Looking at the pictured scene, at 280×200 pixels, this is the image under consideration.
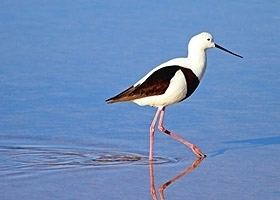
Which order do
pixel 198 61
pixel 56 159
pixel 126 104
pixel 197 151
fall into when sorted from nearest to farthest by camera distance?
pixel 56 159
pixel 197 151
pixel 198 61
pixel 126 104

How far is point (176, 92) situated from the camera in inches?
320

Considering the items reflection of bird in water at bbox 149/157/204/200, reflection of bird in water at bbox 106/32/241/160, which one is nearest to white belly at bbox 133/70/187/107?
reflection of bird in water at bbox 106/32/241/160

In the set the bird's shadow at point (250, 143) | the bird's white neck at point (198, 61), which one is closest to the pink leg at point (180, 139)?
the bird's shadow at point (250, 143)

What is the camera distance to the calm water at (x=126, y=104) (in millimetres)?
7141

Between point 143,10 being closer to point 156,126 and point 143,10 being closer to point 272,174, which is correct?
point 156,126

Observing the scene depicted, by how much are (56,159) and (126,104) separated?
74.4 inches

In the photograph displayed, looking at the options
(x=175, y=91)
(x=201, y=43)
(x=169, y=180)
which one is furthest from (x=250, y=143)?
(x=169, y=180)

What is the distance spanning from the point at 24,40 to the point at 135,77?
202 centimetres

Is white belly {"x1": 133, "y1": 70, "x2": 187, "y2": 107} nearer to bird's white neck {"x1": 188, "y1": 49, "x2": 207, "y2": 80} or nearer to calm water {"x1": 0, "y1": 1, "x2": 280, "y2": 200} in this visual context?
bird's white neck {"x1": 188, "y1": 49, "x2": 207, "y2": 80}

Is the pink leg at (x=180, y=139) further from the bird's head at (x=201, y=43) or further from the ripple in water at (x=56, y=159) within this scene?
the bird's head at (x=201, y=43)

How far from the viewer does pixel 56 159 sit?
7.67 m

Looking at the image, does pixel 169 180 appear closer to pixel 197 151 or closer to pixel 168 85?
pixel 197 151

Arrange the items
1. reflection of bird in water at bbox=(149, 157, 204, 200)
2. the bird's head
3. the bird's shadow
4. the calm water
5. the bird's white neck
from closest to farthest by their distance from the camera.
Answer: reflection of bird in water at bbox=(149, 157, 204, 200) → the calm water → the bird's shadow → the bird's white neck → the bird's head

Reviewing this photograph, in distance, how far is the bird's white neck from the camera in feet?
27.0
